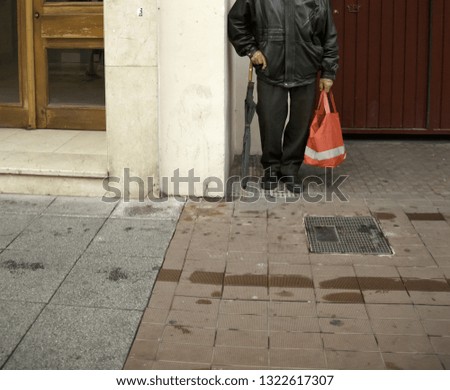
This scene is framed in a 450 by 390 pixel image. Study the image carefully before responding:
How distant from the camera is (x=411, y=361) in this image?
4.34m

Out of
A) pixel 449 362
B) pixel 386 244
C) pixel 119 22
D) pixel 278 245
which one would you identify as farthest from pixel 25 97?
pixel 449 362

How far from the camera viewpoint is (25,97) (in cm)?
852

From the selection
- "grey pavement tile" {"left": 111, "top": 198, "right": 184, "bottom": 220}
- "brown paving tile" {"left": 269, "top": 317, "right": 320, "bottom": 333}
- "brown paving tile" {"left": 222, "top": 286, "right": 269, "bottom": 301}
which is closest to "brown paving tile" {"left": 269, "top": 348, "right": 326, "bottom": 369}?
"brown paving tile" {"left": 269, "top": 317, "right": 320, "bottom": 333}

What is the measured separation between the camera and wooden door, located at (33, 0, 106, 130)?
26.9 ft

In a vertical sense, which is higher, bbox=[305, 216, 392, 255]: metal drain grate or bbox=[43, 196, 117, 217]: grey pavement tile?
bbox=[43, 196, 117, 217]: grey pavement tile

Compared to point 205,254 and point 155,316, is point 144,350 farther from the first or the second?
point 205,254

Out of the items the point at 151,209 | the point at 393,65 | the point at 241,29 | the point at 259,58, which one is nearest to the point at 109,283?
the point at 151,209

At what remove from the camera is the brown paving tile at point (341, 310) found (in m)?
4.93

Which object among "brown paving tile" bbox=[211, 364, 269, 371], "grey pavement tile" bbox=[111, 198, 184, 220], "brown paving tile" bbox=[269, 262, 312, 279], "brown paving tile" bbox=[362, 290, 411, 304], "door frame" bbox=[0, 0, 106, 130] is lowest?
"brown paving tile" bbox=[211, 364, 269, 371]

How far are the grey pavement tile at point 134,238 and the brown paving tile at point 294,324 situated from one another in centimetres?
134

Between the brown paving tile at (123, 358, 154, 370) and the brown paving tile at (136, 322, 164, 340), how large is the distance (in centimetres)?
27

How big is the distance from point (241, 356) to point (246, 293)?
89 cm

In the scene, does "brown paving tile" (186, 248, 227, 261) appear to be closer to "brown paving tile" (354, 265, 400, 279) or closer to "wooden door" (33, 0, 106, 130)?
"brown paving tile" (354, 265, 400, 279)

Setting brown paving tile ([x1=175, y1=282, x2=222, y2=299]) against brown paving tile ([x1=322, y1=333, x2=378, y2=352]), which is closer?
brown paving tile ([x1=322, y1=333, x2=378, y2=352])
